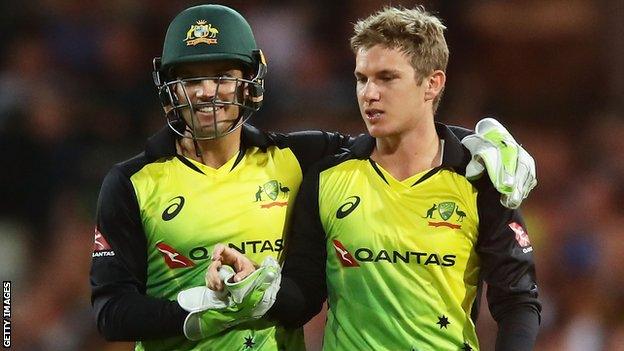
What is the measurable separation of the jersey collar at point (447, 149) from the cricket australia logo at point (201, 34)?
54 cm

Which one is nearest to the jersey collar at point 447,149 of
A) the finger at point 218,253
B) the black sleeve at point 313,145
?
the black sleeve at point 313,145

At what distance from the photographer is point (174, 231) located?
306 cm

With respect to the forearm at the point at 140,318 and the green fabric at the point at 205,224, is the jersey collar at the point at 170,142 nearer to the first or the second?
the green fabric at the point at 205,224

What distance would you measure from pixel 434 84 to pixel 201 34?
718 millimetres

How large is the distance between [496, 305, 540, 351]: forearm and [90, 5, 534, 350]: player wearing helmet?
58cm

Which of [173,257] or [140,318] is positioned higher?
[173,257]

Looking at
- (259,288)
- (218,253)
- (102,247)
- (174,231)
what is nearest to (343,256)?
(259,288)

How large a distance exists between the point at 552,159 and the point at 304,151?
313 centimetres

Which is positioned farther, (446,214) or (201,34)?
(201,34)

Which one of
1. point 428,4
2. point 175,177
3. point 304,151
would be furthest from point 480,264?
point 428,4

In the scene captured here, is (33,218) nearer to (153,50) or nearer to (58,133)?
(58,133)

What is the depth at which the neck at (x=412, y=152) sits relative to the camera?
3.01 metres

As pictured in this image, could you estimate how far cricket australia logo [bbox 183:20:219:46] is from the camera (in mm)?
3100

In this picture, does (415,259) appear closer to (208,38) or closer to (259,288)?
(259,288)
